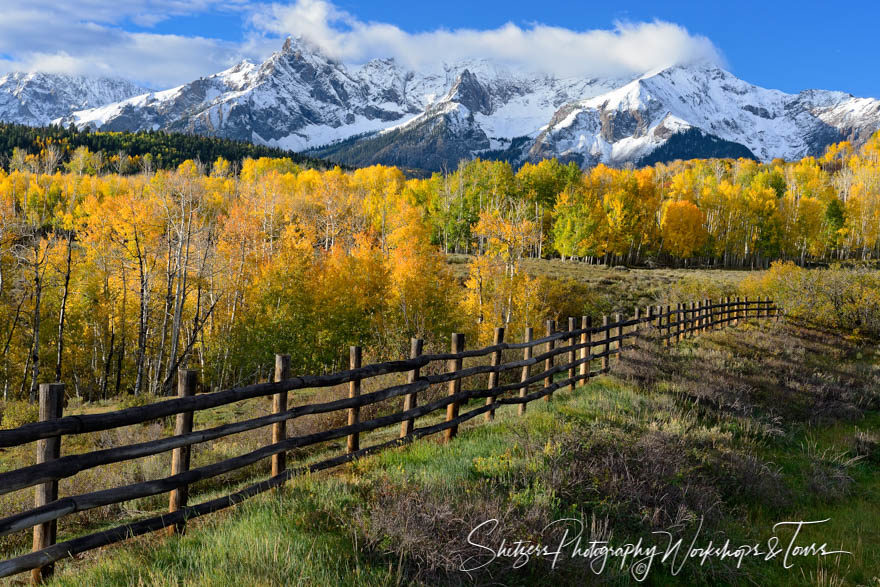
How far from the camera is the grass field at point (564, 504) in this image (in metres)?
3.79

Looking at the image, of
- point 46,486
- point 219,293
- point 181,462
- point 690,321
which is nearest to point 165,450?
point 181,462

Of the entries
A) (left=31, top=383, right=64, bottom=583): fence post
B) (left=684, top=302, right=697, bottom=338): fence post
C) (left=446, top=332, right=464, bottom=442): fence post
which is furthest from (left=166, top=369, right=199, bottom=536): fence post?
(left=684, top=302, right=697, bottom=338): fence post

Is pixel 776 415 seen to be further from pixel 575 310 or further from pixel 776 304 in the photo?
pixel 575 310

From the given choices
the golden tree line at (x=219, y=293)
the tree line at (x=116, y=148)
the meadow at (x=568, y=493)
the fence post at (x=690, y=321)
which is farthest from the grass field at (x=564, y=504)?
the tree line at (x=116, y=148)

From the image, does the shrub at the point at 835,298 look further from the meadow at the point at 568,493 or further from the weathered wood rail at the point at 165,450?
the weathered wood rail at the point at 165,450

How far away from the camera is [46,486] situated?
13.1 feet

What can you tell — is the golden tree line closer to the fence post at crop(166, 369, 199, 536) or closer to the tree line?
the fence post at crop(166, 369, 199, 536)

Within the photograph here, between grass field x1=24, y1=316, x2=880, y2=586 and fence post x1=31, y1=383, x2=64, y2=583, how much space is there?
35 cm

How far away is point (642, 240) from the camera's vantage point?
67062 millimetres

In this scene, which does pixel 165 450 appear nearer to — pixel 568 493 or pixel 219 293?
pixel 568 493

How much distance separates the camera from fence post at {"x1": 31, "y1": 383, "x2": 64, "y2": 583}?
3.97 meters

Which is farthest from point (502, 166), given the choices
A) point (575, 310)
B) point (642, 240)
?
point (575, 310)

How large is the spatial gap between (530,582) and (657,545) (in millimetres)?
1839

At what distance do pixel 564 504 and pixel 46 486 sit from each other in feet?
15.6
